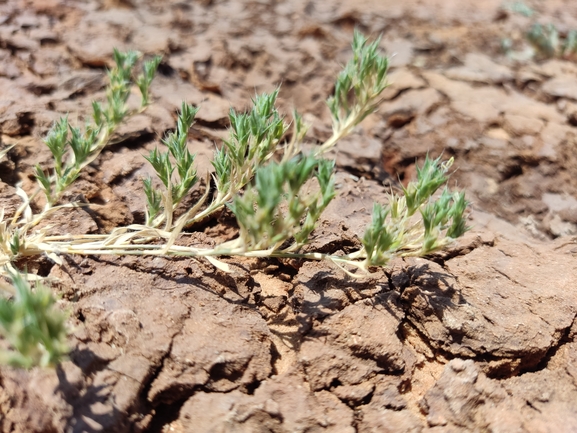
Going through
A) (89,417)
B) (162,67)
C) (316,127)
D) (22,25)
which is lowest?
(89,417)

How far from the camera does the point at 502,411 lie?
192 centimetres

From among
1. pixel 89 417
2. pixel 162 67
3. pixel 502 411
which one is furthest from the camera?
pixel 162 67

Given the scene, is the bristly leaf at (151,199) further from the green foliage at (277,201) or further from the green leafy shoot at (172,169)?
the green foliage at (277,201)

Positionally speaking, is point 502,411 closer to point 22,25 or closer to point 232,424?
point 232,424

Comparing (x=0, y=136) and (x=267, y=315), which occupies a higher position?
(x=0, y=136)

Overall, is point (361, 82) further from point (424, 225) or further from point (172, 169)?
point (172, 169)

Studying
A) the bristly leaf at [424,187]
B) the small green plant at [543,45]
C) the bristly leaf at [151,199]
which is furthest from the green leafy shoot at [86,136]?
the small green plant at [543,45]

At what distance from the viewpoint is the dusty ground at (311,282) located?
6.20ft

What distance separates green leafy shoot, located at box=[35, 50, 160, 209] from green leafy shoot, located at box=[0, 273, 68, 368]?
890 millimetres

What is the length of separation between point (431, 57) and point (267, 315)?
9.19ft

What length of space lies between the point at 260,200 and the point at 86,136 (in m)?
1.20

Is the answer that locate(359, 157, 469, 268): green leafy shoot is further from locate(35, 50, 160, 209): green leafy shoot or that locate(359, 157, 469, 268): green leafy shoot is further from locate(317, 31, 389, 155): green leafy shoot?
locate(35, 50, 160, 209): green leafy shoot

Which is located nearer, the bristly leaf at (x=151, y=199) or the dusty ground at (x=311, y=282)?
the dusty ground at (x=311, y=282)

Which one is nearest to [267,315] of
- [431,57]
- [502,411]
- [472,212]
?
[502,411]
